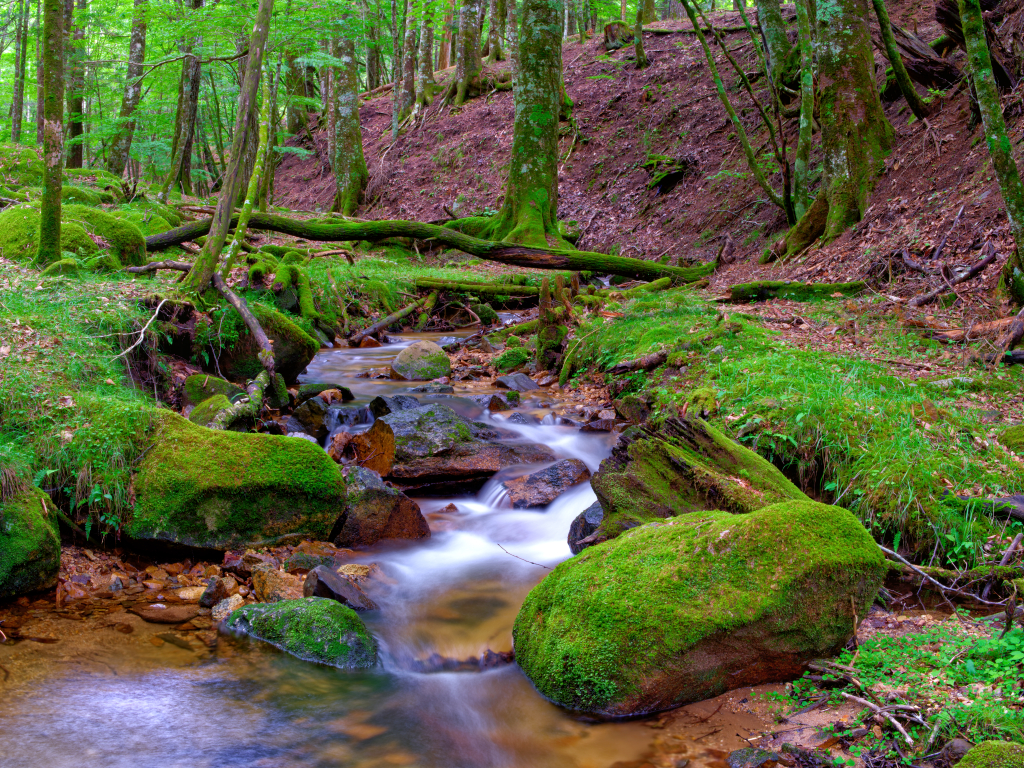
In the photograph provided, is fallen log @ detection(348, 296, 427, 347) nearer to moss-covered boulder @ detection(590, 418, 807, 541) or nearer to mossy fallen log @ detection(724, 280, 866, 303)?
mossy fallen log @ detection(724, 280, 866, 303)

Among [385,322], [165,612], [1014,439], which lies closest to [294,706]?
[165,612]

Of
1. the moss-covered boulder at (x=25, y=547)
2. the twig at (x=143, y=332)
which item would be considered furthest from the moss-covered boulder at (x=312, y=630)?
the twig at (x=143, y=332)

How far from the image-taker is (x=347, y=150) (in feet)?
67.3

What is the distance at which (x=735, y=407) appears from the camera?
5.54 metres

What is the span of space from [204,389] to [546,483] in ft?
11.1

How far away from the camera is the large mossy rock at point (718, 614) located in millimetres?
3061

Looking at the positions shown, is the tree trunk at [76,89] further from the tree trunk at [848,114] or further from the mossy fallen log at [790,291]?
the tree trunk at [848,114]

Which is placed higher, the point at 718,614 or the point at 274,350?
the point at 274,350

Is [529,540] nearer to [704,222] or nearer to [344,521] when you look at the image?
[344,521]

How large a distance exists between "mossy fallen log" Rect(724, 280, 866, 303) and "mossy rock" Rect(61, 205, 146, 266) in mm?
7859

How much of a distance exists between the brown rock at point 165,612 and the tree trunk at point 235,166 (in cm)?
414

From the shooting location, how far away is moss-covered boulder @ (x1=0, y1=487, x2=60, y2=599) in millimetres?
3773

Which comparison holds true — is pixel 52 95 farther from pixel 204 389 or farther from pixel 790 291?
pixel 790 291

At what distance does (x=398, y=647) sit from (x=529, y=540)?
1.62 meters
